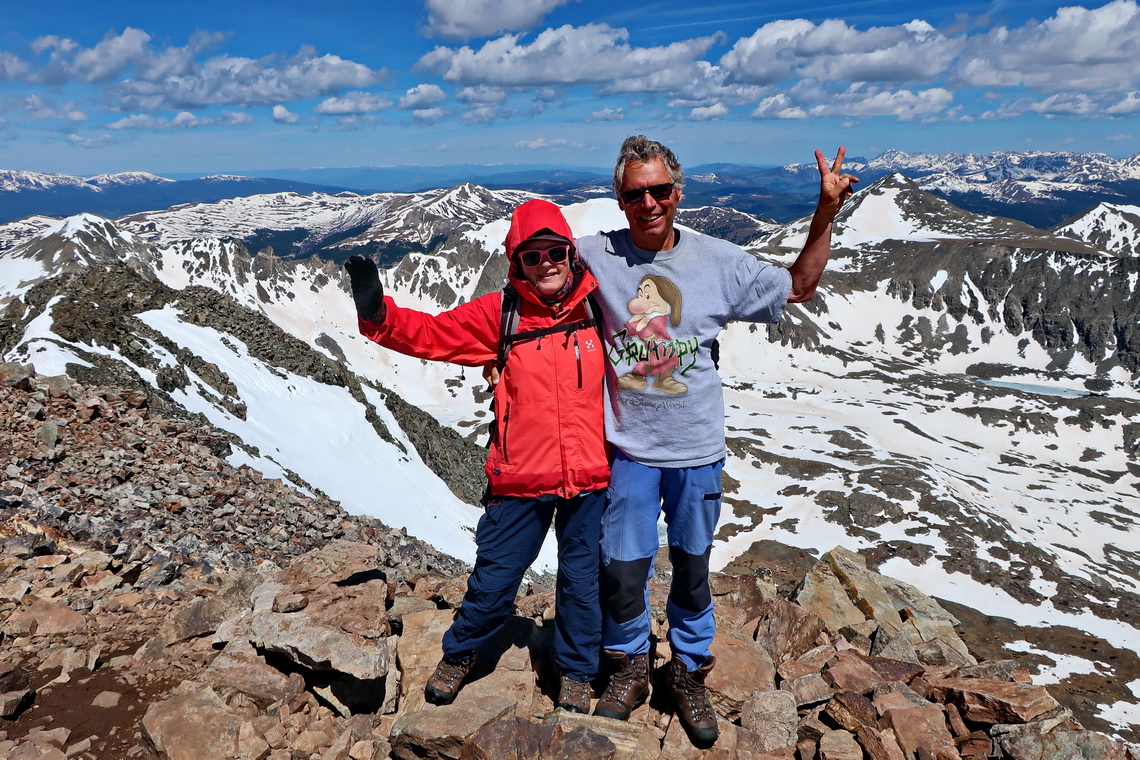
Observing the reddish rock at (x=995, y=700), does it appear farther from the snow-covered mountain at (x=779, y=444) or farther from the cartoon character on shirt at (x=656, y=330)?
the snow-covered mountain at (x=779, y=444)

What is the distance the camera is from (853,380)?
191250 millimetres

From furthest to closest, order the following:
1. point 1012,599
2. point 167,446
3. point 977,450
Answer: point 977,450 → point 1012,599 → point 167,446

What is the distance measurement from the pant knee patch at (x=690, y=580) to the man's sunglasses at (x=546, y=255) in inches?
132

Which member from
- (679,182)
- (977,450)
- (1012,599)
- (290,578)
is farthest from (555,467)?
(977,450)

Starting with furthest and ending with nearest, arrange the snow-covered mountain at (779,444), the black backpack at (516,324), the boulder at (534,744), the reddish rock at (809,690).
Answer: the snow-covered mountain at (779,444) → the reddish rock at (809,690) → the black backpack at (516,324) → the boulder at (534,744)

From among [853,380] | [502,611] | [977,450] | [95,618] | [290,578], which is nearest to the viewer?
[502,611]

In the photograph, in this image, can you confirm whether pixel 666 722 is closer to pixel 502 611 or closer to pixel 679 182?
pixel 502 611

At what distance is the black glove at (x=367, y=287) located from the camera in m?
5.95

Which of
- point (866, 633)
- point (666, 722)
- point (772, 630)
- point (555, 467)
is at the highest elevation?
point (555, 467)

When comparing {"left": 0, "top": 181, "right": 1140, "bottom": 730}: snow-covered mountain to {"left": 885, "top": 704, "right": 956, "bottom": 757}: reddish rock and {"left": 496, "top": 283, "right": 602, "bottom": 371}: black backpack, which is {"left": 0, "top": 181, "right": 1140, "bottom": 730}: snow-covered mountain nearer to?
{"left": 496, "top": 283, "right": 602, "bottom": 371}: black backpack

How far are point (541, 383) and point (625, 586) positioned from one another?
2.33 meters

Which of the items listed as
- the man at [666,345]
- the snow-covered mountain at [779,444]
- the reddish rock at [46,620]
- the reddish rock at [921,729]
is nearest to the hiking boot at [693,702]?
the man at [666,345]

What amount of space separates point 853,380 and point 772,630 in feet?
658

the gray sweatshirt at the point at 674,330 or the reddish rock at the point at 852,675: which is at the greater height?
the gray sweatshirt at the point at 674,330
